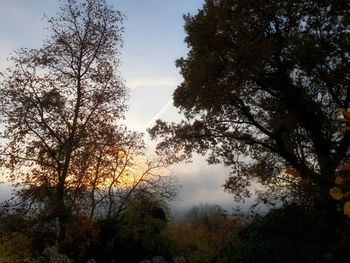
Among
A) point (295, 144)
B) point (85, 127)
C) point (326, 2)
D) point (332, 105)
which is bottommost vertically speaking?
point (295, 144)

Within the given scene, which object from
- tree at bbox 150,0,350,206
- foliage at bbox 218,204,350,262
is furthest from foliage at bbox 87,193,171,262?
foliage at bbox 218,204,350,262

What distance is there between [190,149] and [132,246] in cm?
877

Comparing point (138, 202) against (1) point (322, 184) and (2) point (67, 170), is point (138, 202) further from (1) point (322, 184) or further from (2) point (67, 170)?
(1) point (322, 184)

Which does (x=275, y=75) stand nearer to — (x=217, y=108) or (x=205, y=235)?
(x=217, y=108)

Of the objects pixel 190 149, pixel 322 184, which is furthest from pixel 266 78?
pixel 322 184

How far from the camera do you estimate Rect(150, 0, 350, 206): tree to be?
1714 cm

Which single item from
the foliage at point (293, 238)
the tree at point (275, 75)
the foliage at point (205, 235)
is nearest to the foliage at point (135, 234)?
the foliage at point (205, 235)

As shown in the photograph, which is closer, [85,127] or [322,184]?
[322,184]

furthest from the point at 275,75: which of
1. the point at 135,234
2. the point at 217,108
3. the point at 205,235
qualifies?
the point at 205,235

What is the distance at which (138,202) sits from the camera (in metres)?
27.8

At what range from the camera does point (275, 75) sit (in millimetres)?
18469

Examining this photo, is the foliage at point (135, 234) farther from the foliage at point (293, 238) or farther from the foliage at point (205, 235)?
the foliage at point (293, 238)

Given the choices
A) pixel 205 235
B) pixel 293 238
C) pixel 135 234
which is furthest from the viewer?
Answer: pixel 205 235

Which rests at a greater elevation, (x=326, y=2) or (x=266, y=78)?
(x=326, y=2)
